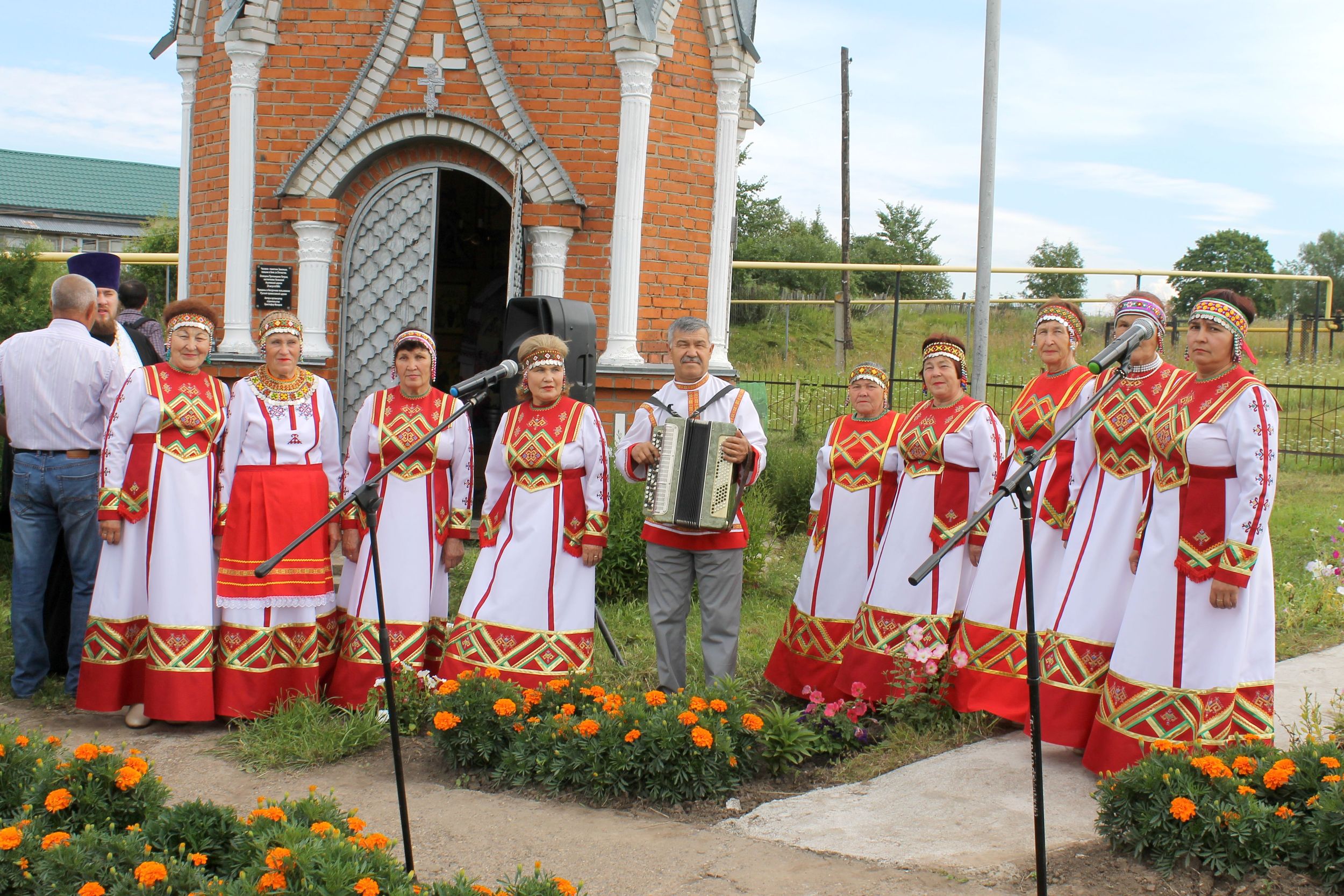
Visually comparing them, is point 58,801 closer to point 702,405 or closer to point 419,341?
point 419,341

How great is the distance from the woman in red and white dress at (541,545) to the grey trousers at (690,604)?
0.33 metres

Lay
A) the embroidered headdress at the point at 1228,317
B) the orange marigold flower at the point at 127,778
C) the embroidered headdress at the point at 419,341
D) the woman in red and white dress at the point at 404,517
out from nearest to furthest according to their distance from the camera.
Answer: the orange marigold flower at the point at 127,778 → the embroidered headdress at the point at 1228,317 → the woman in red and white dress at the point at 404,517 → the embroidered headdress at the point at 419,341

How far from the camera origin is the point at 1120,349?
144 inches

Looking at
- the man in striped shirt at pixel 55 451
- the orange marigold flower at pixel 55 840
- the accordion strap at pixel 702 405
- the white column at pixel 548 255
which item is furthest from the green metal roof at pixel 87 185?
the orange marigold flower at pixel 55 840

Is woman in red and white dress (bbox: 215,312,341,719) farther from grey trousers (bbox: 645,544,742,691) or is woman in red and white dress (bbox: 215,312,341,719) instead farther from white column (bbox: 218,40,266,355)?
white column (bbox: 218,40,266,355)

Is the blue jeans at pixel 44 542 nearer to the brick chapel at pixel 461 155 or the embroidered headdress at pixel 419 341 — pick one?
the embroidered headdress at pixel 419 341

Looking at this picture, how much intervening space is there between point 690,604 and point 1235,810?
2.60m

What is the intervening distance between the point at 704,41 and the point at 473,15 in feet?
5.88

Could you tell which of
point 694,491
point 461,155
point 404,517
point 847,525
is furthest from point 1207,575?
point 461,155

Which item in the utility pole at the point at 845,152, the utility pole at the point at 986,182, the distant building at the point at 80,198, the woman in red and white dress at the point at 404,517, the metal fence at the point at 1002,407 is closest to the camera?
the woman in red and white dress at the point at 404,517

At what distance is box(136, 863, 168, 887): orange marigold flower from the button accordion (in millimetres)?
2804

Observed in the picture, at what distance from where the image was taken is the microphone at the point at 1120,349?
140 inches

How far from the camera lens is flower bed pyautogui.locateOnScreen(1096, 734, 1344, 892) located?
3631mm

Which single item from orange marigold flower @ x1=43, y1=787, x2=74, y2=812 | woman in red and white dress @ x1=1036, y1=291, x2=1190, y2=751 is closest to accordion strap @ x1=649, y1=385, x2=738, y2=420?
woman in red and white dress @ x1=1036, y1=291, x2=1190, y2=751
